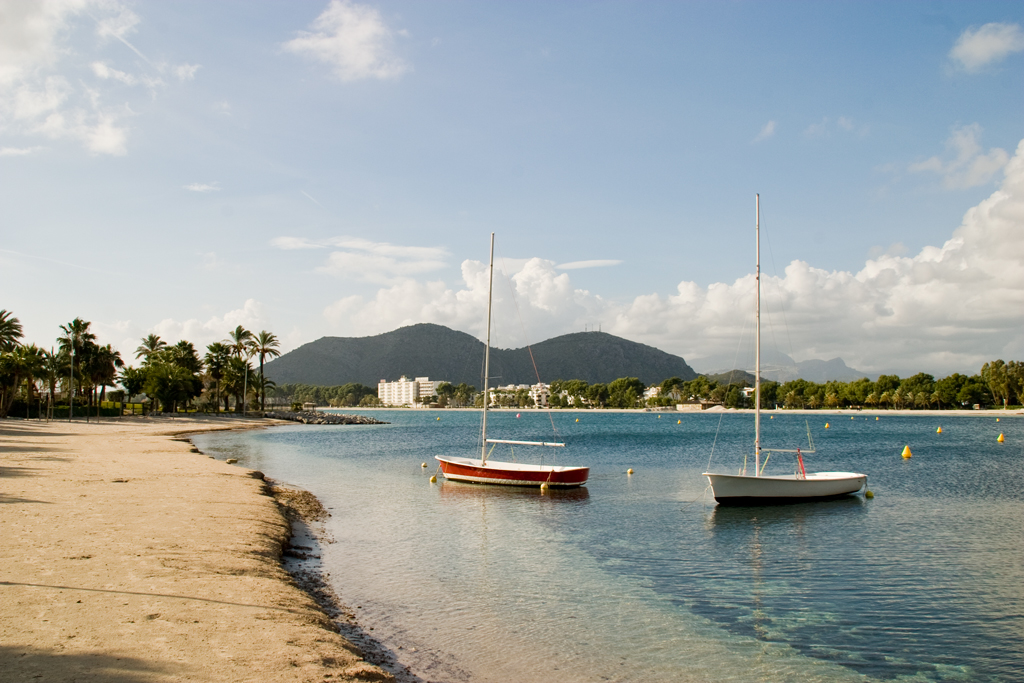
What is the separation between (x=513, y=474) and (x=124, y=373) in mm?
91588

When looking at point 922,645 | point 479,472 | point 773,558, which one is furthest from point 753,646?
point 479,472

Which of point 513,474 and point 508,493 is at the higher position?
point 513,474

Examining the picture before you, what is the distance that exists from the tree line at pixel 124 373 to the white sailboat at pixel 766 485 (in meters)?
72.1

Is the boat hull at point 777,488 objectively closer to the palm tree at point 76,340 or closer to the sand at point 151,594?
the sand at point 151,594

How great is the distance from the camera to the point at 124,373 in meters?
102

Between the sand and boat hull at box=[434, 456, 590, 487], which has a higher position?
the sand

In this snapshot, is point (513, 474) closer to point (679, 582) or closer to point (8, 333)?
point (679, 582)

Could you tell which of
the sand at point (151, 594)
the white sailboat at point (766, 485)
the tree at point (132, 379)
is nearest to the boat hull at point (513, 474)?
the white sailboat at point (766, 485)

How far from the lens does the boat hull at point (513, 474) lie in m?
33.3

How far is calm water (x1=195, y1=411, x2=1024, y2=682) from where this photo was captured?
11.5 metres

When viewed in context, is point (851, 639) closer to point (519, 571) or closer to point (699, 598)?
point (699, 598)

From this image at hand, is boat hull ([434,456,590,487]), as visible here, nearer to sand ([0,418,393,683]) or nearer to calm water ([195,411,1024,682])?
calm water ([195,411,1024,682])

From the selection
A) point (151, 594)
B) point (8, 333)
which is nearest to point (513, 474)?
point (151, 594)

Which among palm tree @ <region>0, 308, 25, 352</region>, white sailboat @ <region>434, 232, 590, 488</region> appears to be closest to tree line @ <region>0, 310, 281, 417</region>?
palm tree @ <region>0, 308, 25, 352</region>
